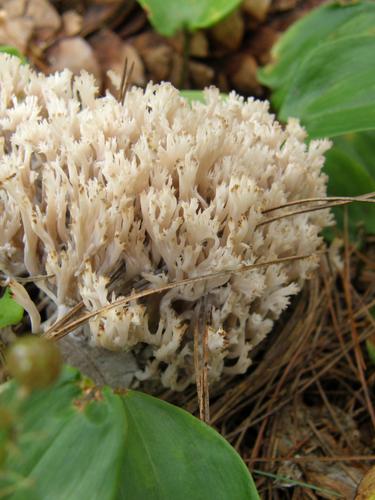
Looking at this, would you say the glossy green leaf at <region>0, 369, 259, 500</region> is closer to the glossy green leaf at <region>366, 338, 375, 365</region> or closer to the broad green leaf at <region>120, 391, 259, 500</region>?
the broad green leaf at <region>120, 391, 259, 500</region>

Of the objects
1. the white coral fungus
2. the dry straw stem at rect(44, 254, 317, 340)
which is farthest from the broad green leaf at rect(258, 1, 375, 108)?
the dry straw stem at rect(44, 254, 317, 340)

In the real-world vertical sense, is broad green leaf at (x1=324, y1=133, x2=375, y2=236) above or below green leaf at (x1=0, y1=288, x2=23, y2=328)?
above

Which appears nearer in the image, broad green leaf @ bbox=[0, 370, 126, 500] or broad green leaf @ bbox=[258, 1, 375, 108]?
broad green leaf @ bbox=[0, 370, 126, 500]

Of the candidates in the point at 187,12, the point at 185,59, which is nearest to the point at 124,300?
the point at 187,12

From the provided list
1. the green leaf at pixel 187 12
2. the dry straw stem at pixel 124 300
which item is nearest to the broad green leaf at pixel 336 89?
the dry straw stem at pixel 124 300

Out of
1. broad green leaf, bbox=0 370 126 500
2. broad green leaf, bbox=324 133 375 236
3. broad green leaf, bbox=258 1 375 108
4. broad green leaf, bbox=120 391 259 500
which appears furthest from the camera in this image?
broad green leaf, bbox=258 1 375 108

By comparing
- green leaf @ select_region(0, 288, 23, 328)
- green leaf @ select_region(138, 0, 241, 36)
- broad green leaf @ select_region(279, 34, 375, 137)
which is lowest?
green leaf @ select_region(0, 288, 23, 328)

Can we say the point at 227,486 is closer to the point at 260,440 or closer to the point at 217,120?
the point at 260,440
